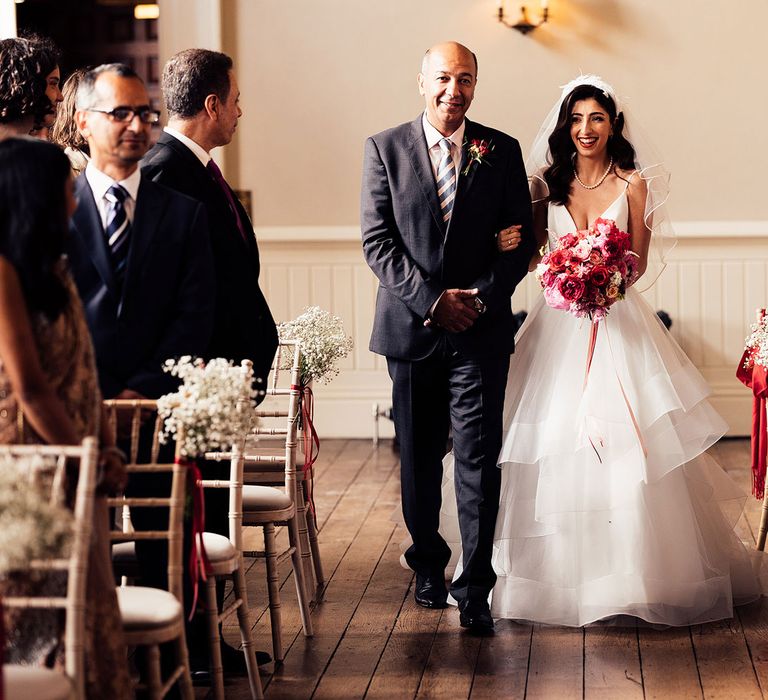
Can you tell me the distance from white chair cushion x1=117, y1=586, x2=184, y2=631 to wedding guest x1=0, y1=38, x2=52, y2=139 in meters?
1.84

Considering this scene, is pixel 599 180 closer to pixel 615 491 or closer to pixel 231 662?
pixel 615 491

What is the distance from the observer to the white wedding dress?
4098 mm

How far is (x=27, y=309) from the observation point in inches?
92.5

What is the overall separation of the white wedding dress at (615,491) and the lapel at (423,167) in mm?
631

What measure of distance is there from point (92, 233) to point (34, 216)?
70 cm

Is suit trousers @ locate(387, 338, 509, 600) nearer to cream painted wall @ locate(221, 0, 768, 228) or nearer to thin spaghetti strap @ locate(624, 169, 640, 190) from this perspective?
thin spaghetti strap @ locate(624, 169, 640, 190)

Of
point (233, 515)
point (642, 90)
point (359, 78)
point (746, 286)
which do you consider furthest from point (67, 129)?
point (746, 286)

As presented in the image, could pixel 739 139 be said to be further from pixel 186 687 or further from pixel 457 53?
pixel 186 687

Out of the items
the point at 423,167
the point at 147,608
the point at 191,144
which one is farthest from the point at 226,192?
the point at 147,608

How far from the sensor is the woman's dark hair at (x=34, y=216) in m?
2.33

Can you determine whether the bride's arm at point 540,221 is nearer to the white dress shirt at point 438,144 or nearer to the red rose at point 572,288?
the red rose at point 572,288

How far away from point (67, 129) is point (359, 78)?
3513 mm

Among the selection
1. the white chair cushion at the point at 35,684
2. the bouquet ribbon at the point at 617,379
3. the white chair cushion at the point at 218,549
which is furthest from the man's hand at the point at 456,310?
the white chair cushion at the point at 35,684

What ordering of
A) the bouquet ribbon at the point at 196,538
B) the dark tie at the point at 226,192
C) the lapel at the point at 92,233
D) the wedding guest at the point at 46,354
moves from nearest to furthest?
the wedding guest at the point at 46,354, the bouquet ribbon at the point at 196,538, the lapel at the point at 92,233, the dark tie at the point at 226,192
